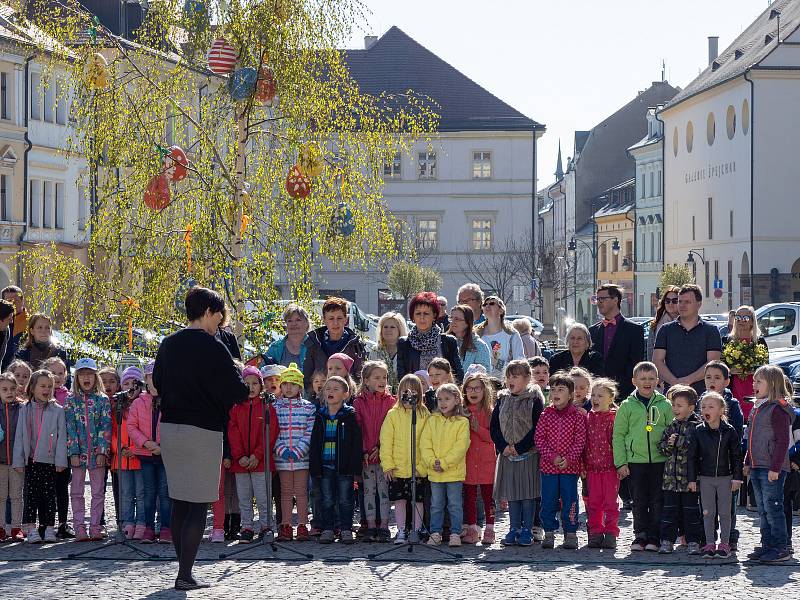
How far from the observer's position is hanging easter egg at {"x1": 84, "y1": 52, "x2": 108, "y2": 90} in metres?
16.6

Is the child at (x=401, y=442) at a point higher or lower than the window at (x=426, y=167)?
lower

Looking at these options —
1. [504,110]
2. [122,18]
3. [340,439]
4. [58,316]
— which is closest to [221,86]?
[58,316]

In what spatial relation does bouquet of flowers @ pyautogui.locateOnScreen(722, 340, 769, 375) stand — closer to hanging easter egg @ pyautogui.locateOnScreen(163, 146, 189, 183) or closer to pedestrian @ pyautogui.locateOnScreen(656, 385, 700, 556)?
pedestrian @ pyautogui.locateOnScreen(656, 385, 700, 556)

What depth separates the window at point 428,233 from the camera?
7962 cm

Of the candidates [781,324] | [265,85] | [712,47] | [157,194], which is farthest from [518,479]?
[712,47]

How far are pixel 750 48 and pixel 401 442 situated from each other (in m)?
64.5

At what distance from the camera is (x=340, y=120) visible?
17.6 m

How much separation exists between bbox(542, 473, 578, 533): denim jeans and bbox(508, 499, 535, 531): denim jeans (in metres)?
0.13

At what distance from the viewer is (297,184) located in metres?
17.0

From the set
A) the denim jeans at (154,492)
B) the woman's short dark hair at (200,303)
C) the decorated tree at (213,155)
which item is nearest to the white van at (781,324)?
the decorated tree at (213,155)

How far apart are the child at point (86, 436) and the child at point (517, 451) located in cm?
313

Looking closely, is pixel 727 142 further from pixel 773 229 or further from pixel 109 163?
pixel 109 163

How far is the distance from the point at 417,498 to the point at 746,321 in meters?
4.67

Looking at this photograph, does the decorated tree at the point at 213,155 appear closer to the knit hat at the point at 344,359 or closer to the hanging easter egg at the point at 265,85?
the hanging easter egg at the point at 265,85
